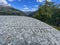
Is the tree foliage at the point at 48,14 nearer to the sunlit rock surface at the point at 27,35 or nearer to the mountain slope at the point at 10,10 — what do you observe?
the mountain slope at the point at 10,10

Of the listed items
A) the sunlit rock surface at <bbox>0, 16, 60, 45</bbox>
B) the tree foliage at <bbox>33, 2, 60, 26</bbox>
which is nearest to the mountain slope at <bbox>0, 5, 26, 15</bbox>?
the tree foliage at <bbox>33, 2, 60, 26</bbox>

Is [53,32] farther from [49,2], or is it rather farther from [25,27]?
[49,2]

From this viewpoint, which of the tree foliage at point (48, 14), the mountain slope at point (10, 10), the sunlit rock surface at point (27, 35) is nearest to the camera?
the sunlit rock surface at point (27, 35)

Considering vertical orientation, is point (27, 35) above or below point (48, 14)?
above

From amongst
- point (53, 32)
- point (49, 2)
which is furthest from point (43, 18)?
point (53, 32)

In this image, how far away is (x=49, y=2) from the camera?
29.7 m

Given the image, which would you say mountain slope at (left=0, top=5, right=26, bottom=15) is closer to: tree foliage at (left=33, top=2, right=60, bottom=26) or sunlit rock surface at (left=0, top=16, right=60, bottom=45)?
tree foliage at (left=33, top=2, right=60, bottom=26)

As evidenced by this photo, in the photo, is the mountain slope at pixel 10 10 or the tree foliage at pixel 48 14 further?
the mountain slope at pixel 10 10

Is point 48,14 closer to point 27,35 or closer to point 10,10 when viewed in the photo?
point 10,10

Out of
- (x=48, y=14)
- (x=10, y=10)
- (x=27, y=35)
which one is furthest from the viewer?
(x=10, y=10)

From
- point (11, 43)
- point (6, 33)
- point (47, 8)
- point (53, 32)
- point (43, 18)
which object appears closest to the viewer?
point (11, 43)

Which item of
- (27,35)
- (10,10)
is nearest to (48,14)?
(10,10)

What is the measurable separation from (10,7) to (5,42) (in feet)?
77.1

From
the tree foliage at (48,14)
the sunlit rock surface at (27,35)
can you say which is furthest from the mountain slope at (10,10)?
the sunlit rock surface at (27,35)
